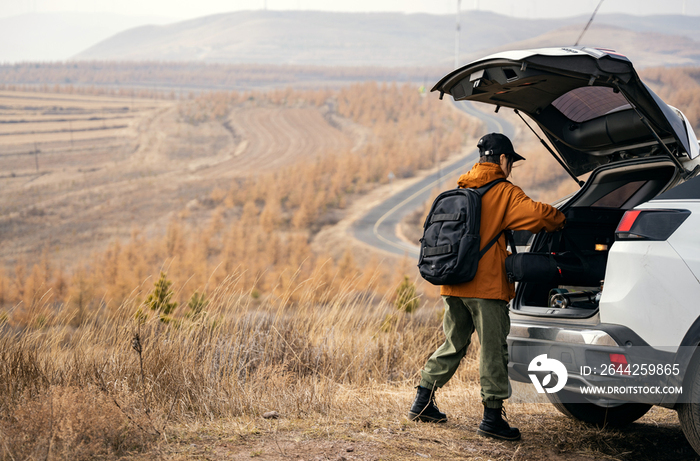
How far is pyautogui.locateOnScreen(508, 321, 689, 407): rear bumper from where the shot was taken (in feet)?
9.25

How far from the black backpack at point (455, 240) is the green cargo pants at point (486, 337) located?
0.80ft

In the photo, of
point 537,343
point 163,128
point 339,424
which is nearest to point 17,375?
point 339,424

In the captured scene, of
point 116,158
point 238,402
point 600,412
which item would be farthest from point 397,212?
point 238,402

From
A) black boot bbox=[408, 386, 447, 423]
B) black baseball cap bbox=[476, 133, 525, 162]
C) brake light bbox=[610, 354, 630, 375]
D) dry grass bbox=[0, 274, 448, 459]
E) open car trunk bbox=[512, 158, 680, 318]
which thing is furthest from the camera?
open car trunk bbox=[512, 158, 680, 318]

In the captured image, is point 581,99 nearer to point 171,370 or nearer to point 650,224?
point 650,224

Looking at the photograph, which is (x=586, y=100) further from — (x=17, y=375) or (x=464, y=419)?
(x=17, y=375)

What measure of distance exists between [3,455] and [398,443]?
6.72ft

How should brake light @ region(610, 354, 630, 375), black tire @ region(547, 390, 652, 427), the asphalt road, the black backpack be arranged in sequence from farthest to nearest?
the asphalt road → black tire @ region(547, 390, 652, 427) → the black backpack → brake light @ region(610, 354, 630, 375)

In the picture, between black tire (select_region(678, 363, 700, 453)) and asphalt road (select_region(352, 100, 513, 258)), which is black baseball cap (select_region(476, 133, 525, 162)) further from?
asphalt road (select_region(352, 100, 513, 258))

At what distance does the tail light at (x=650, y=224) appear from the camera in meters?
2.84

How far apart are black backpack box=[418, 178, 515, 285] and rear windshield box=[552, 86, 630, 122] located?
103 centimetres

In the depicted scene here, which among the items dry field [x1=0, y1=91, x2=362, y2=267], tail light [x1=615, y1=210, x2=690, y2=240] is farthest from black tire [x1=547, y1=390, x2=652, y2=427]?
dry field [x1=0, y1=91, x2=362, y2=267]

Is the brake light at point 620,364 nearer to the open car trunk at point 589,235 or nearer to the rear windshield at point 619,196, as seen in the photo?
the open car trunk at point 589,235

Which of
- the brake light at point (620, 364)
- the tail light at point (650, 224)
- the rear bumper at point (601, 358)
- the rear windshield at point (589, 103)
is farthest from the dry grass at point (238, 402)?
the rear windshield at point (589, 103)
